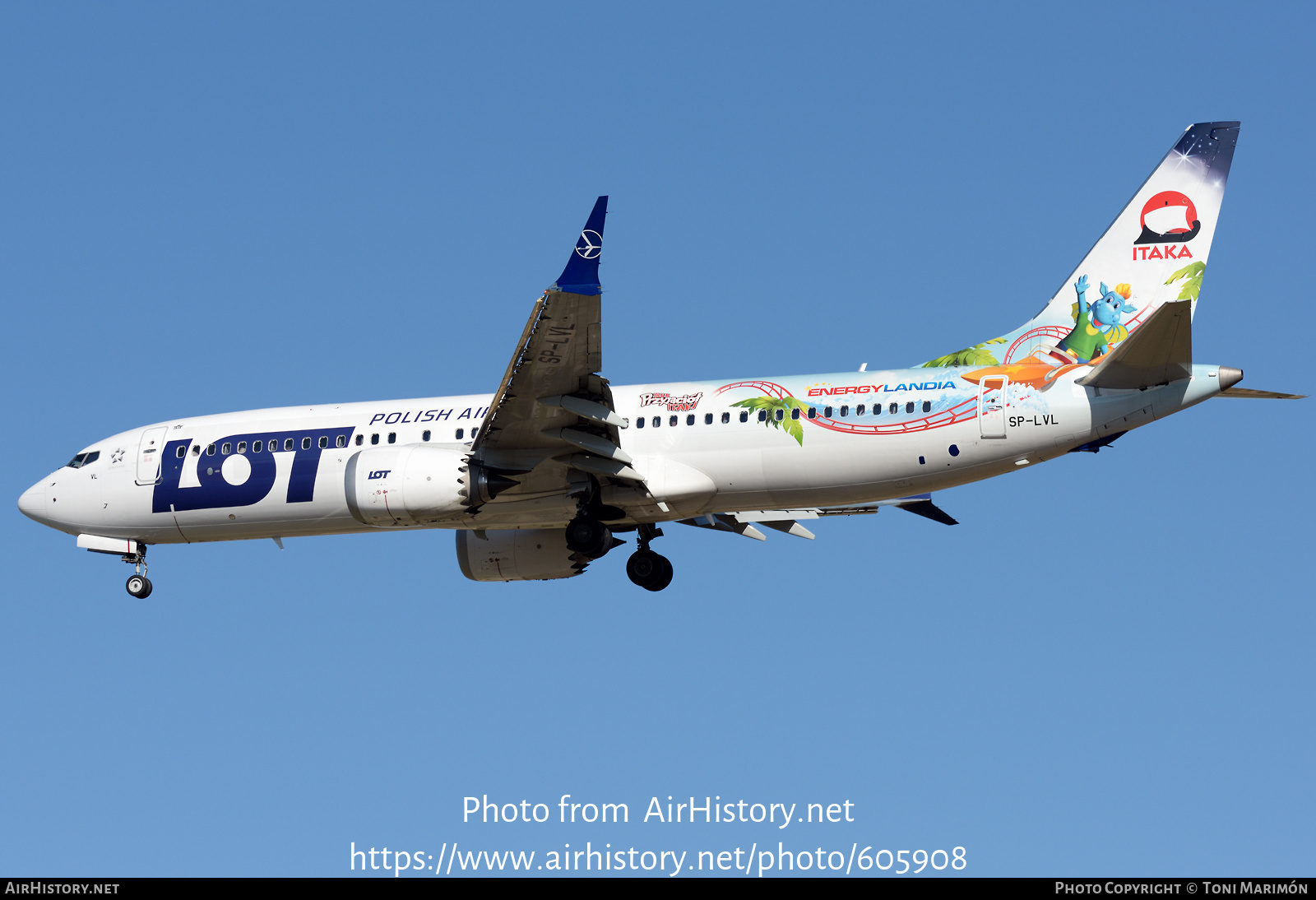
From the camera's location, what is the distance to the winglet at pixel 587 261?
913 inches

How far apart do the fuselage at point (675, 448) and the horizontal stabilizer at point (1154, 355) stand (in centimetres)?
20

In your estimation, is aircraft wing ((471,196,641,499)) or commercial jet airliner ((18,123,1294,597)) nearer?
aircraft wing ((471,196,641,499))

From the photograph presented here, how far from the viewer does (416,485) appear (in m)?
27.2

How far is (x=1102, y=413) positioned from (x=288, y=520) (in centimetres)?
1469

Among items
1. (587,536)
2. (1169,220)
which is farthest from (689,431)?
(1169,220)

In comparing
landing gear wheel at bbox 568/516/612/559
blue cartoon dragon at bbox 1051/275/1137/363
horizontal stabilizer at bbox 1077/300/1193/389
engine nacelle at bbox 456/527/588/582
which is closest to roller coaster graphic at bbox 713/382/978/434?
horizontal stabilizer at bbox 1077/300/1193/389

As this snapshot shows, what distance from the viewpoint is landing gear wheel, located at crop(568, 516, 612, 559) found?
28094 mm

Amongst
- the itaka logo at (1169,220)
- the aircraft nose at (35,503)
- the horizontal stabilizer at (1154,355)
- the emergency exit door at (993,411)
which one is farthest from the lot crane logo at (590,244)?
the aircraft nose at (35,503)

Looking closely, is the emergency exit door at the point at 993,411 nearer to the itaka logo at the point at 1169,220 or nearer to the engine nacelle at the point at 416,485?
the itaka logo at the point at 1169,220

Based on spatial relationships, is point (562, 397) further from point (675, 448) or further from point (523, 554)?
point (523, 554)

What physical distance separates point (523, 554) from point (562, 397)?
625cm

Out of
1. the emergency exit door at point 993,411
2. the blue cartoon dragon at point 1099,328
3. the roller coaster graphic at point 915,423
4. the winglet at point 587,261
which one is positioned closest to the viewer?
the winglet at point 587,261

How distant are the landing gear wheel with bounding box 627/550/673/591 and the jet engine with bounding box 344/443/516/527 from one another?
13.1 ft

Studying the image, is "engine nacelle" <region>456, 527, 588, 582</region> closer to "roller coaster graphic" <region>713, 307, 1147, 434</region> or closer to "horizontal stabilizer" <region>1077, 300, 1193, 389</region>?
"roller coaster graphic" <region>713, 307, 1147, 434</region>
